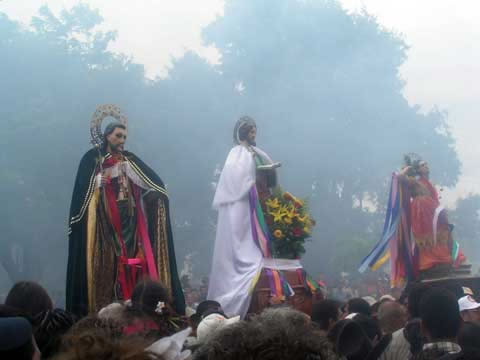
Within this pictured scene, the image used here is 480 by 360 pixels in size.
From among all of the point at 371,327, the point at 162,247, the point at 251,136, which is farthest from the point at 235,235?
the point at 371,327

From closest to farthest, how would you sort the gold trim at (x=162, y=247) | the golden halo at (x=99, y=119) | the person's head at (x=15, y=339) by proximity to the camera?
the person's head at (x=15, y=339) < the gold trim at (x=162, y=247) < the golden halo at (x=99, y=119)

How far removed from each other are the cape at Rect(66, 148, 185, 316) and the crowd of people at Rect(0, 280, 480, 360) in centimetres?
194

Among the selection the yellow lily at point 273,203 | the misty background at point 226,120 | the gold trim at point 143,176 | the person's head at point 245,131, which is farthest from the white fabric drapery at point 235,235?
the misty background at point 226,120

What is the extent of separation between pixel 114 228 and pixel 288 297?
Answer: 256cm

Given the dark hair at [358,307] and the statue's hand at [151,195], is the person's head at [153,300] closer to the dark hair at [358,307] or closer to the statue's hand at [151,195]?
the dark hair at [358,307]

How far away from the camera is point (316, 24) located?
32.5 m

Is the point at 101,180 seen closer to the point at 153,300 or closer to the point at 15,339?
the point at 153,300

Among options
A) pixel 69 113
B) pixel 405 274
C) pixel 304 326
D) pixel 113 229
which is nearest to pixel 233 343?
pixel 304 326

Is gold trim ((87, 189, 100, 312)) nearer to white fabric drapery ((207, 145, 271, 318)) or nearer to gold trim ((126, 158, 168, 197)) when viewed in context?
gold trim ((126, 158, 168, 197))

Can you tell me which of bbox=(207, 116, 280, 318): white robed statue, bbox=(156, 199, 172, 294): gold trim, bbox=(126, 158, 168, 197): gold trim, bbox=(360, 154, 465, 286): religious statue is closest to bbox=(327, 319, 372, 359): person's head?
bbox=(156, 199, 172, 294): gold trim

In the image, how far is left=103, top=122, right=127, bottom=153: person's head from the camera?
892 cm

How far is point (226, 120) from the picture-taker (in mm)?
29250

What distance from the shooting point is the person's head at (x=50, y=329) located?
3.55 meters

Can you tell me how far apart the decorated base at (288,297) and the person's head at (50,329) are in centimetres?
536
